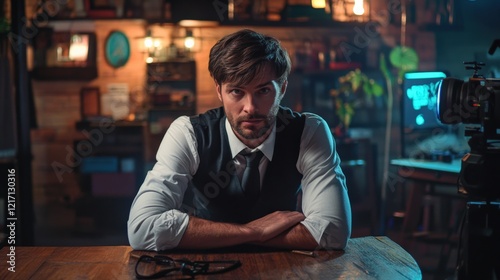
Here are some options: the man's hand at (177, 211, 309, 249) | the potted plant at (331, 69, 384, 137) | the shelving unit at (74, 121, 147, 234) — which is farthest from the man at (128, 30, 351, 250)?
the shelving unit at (74, 121, 147, 234)

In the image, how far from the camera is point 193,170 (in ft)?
8.48

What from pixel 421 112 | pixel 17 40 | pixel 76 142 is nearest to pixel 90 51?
pixel 76 142

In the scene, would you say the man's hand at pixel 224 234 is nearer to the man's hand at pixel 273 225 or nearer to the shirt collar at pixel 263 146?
the man's hand at pixel 273 225

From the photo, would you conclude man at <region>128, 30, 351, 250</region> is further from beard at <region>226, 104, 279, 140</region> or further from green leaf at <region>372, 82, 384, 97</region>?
green leaf at <region>372, 82, 384, 97</region>

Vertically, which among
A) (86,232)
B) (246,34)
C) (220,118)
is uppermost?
(246,34)

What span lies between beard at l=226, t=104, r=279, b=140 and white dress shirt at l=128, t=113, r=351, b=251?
0.38 ft

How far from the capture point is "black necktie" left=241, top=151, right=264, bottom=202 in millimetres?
2598

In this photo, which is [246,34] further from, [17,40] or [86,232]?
[86,232]

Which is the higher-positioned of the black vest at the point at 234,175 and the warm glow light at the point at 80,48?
the warm glow light at the point at 80,48

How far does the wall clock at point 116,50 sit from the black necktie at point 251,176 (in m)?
4.83

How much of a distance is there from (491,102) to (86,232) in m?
5.31

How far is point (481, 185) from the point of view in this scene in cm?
194

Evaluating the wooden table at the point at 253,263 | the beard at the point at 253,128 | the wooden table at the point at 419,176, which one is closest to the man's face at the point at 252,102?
the beard at the point at 253,128

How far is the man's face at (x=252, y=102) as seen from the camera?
2371 millimetres
